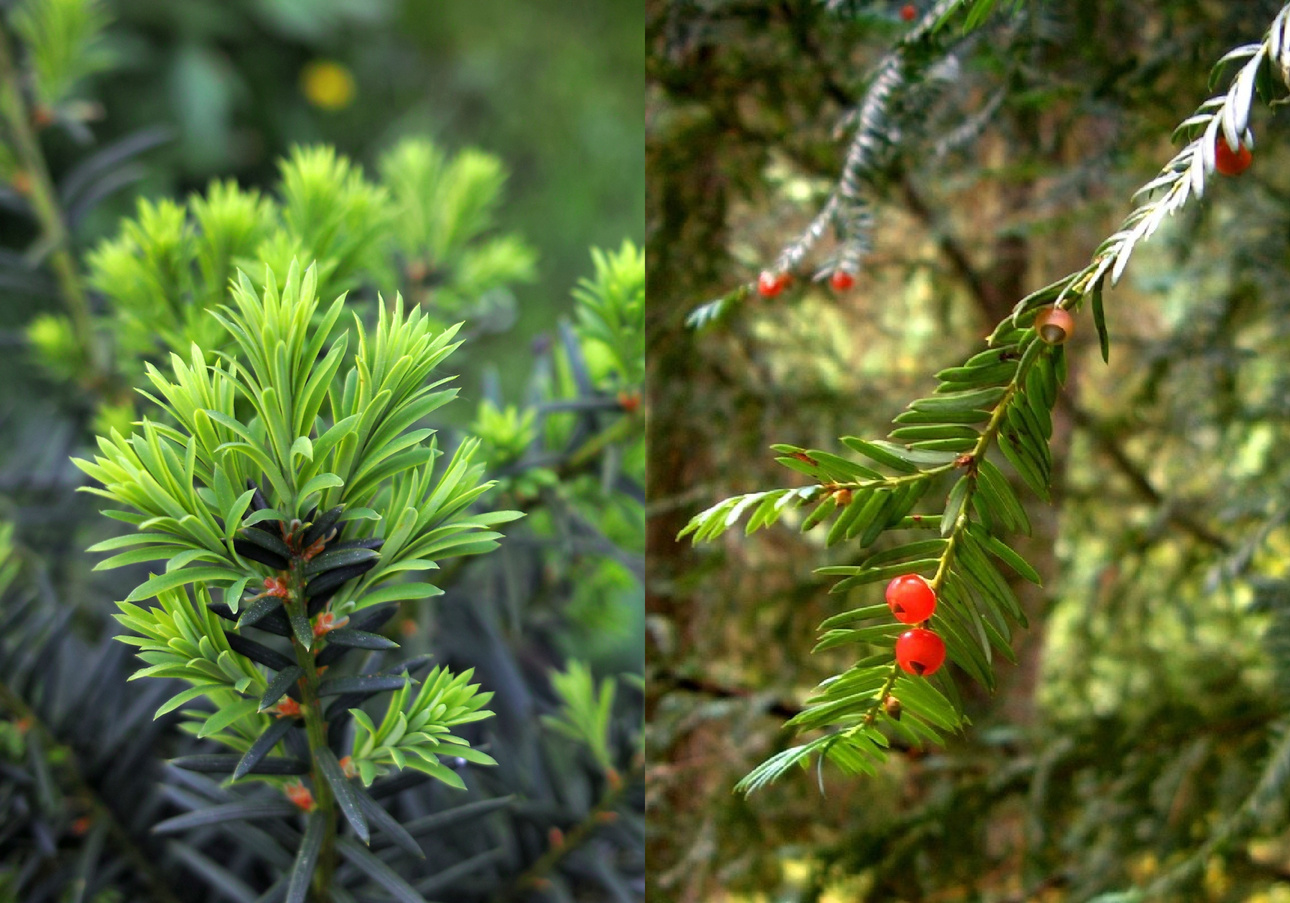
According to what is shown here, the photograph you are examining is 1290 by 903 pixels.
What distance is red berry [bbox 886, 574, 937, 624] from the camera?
228mm

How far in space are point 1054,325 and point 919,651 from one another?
0.25 feet

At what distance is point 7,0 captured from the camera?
24.3 inches

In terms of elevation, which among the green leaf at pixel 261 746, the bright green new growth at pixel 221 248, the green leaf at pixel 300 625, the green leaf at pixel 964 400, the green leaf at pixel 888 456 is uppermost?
the bright green new growth at pixel 221 248

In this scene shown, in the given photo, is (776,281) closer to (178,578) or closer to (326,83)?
(178,578)

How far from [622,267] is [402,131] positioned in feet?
3.88

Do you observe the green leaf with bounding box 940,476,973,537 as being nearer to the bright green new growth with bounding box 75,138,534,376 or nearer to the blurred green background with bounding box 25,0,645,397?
the bright green new growth with bounding box 75,138,534,376

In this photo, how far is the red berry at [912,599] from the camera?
0.75 feet

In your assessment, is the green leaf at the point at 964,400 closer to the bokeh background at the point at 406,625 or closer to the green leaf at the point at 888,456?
the green leaf at the point at 888,456

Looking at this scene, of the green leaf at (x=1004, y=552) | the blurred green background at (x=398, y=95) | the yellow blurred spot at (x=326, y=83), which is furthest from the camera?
the yellow blurred spot at (x=326, y=83)

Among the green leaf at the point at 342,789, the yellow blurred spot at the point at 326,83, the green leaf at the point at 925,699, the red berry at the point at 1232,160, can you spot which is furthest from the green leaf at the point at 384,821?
the yellow blurred spot at the point at 326,83

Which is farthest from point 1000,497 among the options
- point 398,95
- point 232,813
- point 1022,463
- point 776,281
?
point 398,95

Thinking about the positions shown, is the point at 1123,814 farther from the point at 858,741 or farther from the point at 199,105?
the point at 199,105

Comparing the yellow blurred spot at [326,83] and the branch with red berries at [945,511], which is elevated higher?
the yellow blurred spot at [326,83]

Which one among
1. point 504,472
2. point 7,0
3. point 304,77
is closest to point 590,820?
point 504,472
